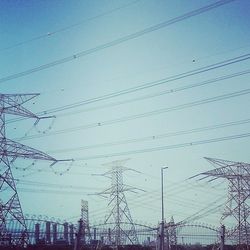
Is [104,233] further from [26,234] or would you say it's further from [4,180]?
[4,180]

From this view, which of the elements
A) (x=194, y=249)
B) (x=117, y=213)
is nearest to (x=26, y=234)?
(x=194, y=249)

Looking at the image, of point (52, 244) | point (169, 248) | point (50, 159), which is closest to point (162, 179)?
point (50, 159)

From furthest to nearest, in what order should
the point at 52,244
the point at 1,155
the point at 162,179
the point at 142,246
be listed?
the point at 162,179
the point at 1,155
the point at 142,246
the point at 52,244

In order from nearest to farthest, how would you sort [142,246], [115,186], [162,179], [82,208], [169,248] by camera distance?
1. [169,248]
2. [142,246]
3. [162,179]
4. [115,186]
5. [82,208]

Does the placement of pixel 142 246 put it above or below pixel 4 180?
below

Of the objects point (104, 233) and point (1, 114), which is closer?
point (104, 233)

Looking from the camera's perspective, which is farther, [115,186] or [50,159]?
[115,186]

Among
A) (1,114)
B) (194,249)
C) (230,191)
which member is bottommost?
(194,249)

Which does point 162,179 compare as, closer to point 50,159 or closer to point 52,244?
point 50,159

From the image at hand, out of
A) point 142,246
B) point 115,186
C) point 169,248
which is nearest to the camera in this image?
point 169,248
